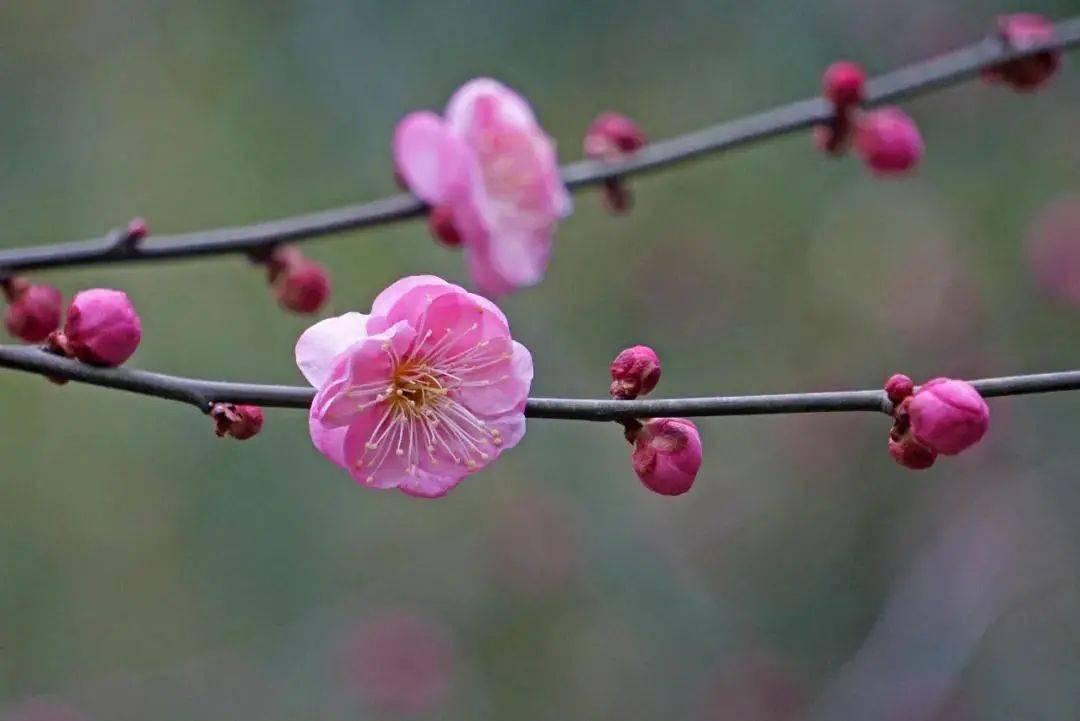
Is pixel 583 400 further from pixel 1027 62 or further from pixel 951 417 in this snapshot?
pixel 1027 62

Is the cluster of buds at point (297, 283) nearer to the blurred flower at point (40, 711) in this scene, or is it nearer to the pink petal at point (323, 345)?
the pink petal at point (323, 345)

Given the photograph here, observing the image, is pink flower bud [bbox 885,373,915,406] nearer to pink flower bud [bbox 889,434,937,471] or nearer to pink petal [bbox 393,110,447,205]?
pink flower bud [bbox 889,434,937,471]

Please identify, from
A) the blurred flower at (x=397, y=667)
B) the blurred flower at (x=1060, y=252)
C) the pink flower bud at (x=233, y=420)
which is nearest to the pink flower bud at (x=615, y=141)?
the pink flower bud at (x=233, y=420)

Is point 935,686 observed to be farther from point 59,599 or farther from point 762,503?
point 59,599

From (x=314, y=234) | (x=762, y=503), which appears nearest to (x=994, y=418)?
(x=762, y=503)

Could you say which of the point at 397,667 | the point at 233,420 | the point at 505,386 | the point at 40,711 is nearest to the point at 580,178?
the point at 505,386
